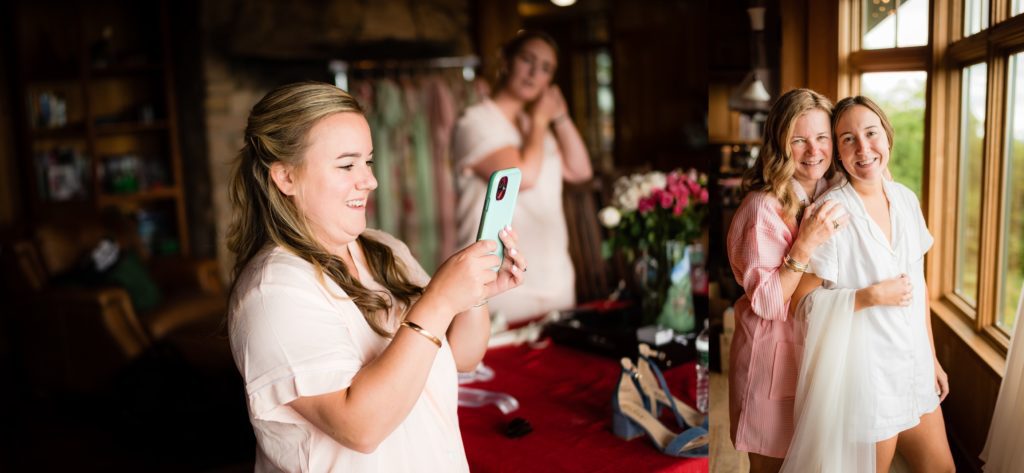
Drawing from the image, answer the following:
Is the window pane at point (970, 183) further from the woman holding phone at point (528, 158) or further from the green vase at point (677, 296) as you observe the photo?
the woman holding phone at point (528, 158)

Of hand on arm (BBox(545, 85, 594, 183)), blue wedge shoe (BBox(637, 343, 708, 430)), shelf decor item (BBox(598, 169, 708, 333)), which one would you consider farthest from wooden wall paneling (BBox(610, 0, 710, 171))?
blue wedge shoe (BBox(637, 343, 708, 430))

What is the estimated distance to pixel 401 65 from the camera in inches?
186

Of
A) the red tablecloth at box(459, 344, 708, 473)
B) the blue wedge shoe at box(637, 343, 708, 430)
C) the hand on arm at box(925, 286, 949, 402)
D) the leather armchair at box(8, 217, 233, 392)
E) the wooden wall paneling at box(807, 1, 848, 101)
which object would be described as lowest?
the leather armchair at box(8, 217, 233, 392)

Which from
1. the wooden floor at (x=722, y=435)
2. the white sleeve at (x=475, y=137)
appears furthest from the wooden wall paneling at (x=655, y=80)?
the wooden floor at (x=722, y=435)

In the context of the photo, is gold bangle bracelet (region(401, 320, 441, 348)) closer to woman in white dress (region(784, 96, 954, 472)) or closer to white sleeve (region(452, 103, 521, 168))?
woman in white dress (region(784, 96, 954, 472))

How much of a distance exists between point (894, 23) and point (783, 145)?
0.14 metres

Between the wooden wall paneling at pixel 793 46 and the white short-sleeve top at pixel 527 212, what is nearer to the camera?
the wooden wall paneling at pixel 793 46

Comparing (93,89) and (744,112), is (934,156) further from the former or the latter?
(93,89)

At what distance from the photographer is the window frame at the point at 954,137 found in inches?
24.6

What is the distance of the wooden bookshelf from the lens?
14.9 feet

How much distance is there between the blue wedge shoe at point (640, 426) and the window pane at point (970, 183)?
467 mm

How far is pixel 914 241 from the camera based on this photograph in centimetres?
72

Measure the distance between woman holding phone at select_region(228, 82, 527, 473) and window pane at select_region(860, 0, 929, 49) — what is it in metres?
0.43

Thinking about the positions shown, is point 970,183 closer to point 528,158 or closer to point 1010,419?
point 1010,419
